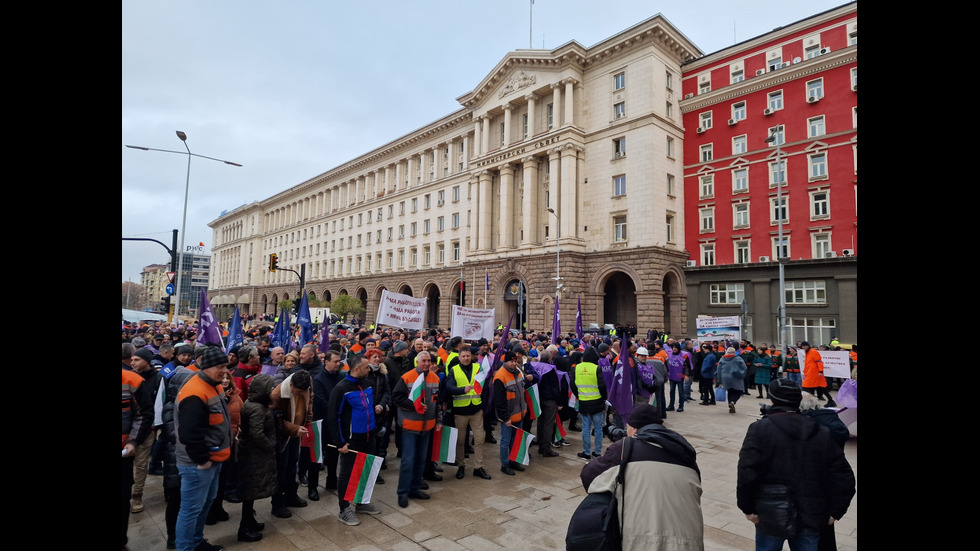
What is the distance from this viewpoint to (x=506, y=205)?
125ft

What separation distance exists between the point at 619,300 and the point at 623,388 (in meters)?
27.9

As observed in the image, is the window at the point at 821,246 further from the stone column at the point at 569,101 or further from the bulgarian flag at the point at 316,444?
the bulgarian flag at the point at 316,444

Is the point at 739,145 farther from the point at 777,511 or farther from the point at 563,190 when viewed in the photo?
the point at 777,511

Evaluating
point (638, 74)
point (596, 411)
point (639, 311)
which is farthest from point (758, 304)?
point (596, 411)

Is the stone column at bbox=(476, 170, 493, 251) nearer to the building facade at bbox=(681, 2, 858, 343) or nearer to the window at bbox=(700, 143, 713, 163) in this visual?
the building facade at bbox=(681, 2, 858, 343)

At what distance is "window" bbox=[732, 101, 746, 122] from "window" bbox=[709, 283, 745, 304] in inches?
428

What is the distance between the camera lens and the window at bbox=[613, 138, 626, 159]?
33.0m

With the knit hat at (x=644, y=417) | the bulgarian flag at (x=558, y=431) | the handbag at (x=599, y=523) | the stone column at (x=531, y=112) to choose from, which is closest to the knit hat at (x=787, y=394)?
the knit hat at (x=644, y=417)

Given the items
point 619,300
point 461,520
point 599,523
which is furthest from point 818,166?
point 599,523

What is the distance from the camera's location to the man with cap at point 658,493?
3053 millimetres

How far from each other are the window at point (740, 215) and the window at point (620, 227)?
22.5 ft

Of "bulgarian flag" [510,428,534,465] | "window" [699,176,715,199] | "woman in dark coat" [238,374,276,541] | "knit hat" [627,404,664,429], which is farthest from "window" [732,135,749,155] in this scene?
"woman in dark coat" [238,374,276,541]
